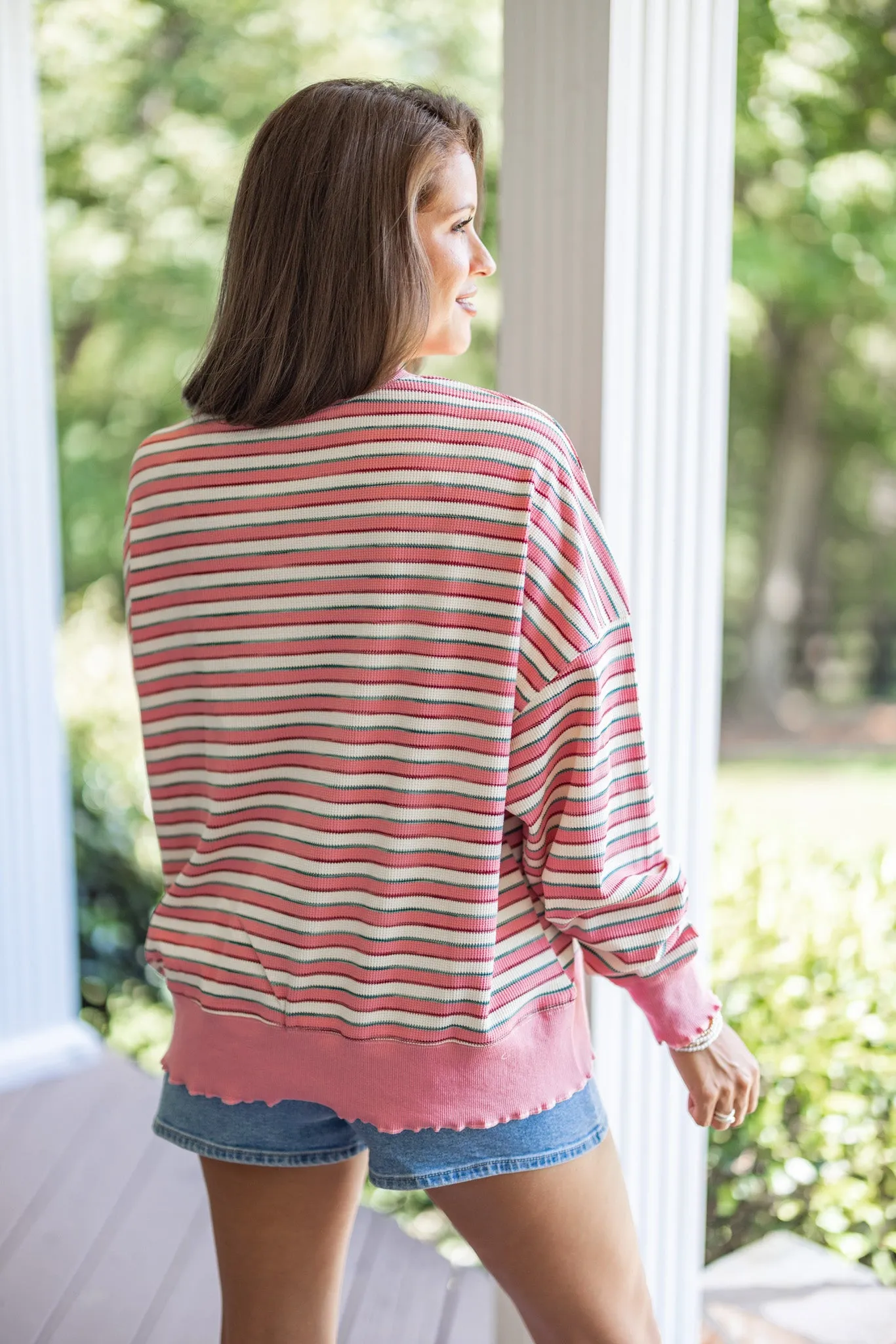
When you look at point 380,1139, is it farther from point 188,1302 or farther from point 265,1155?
point 188,1302

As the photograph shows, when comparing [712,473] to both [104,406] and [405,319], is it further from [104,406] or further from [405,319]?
[104,406]

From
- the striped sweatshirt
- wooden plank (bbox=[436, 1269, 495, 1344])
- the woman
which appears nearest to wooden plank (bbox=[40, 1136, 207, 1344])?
wooden plank (bbox=[436, 1269, 495, 1344])

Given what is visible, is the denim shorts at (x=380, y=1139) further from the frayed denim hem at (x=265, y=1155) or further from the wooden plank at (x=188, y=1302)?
the wooden plank at (x=188, y=1302)

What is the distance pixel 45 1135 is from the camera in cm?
307

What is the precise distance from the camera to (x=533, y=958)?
1.18 meters

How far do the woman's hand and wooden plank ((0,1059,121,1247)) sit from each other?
6.24 ft

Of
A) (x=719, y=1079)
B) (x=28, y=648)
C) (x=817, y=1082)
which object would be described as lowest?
(x=817, y=1082)

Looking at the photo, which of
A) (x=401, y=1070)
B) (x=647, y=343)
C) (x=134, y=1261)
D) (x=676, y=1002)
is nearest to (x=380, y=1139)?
(x=401, y=1070)

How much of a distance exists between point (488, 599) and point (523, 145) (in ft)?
2.64

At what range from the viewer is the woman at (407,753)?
1106mm

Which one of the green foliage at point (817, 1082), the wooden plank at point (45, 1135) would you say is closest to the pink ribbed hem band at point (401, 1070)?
the green foliage at point (817, 1082)

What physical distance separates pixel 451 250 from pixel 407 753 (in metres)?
0.47

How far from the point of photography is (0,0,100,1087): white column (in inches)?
126

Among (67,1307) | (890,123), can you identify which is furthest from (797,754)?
(67,1307)
